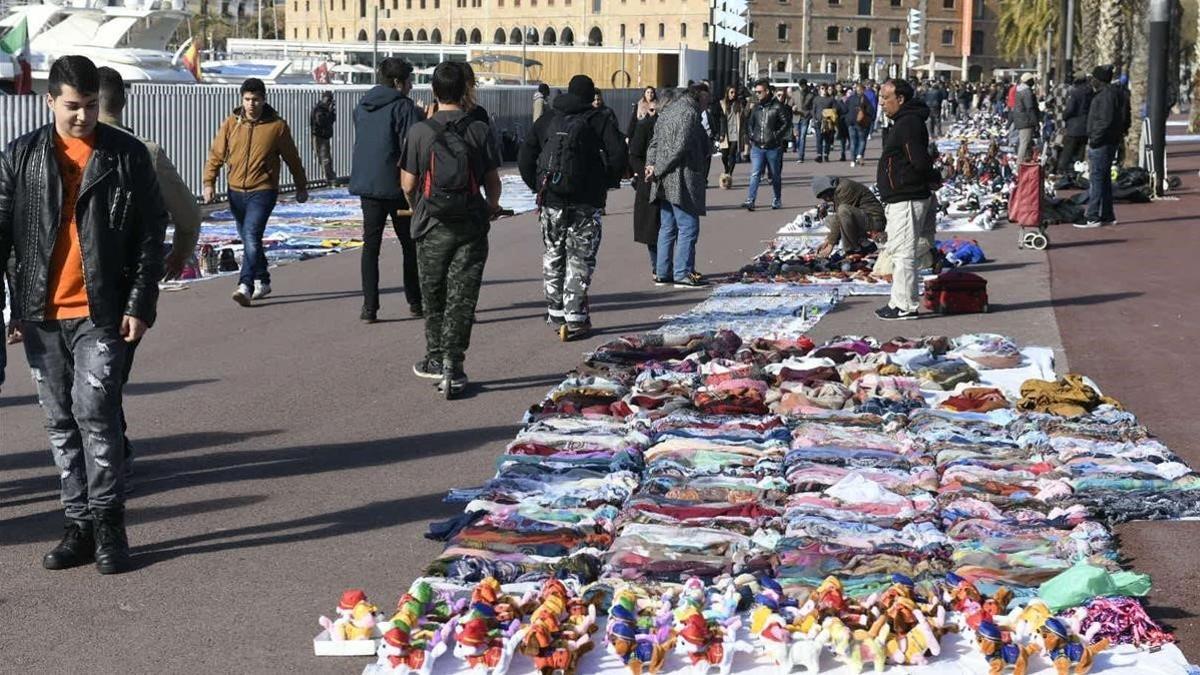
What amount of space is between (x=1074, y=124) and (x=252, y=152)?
A: 18.2m

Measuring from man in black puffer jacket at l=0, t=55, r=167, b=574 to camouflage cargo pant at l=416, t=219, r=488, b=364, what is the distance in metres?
3.62

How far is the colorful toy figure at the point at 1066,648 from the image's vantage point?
5645 millimetres

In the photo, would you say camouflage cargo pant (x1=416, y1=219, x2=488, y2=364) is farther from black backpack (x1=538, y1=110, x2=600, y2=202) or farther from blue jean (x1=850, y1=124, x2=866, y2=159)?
blue jean (x1=850, y1=124, x2=866, y2=159)

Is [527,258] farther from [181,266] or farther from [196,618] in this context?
[196,618]

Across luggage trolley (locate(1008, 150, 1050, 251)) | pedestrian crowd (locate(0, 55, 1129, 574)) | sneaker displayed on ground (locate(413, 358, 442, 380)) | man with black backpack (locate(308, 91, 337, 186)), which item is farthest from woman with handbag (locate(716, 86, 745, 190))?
sneaker displayed on ground (locate(413, 358, 442, 380))

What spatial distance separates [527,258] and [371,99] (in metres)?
5.92

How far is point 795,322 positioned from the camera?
44.7ft

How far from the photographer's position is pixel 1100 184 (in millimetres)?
22734

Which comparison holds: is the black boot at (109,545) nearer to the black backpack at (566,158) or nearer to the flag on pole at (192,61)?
the black backpack at (566,158)

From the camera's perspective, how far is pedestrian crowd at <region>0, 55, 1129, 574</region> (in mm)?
6652

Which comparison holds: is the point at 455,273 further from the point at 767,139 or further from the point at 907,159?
the point at 767,139

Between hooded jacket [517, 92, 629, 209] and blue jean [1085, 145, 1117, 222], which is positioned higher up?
hooded jacket [517, 92, 629, 209]

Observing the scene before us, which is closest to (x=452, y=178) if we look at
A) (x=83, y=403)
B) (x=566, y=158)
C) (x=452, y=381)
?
(x=452, y=381)

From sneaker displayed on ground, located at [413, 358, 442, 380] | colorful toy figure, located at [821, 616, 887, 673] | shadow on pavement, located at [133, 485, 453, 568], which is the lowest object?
shadow on pavement, located at [133, 485, 453, 568]
